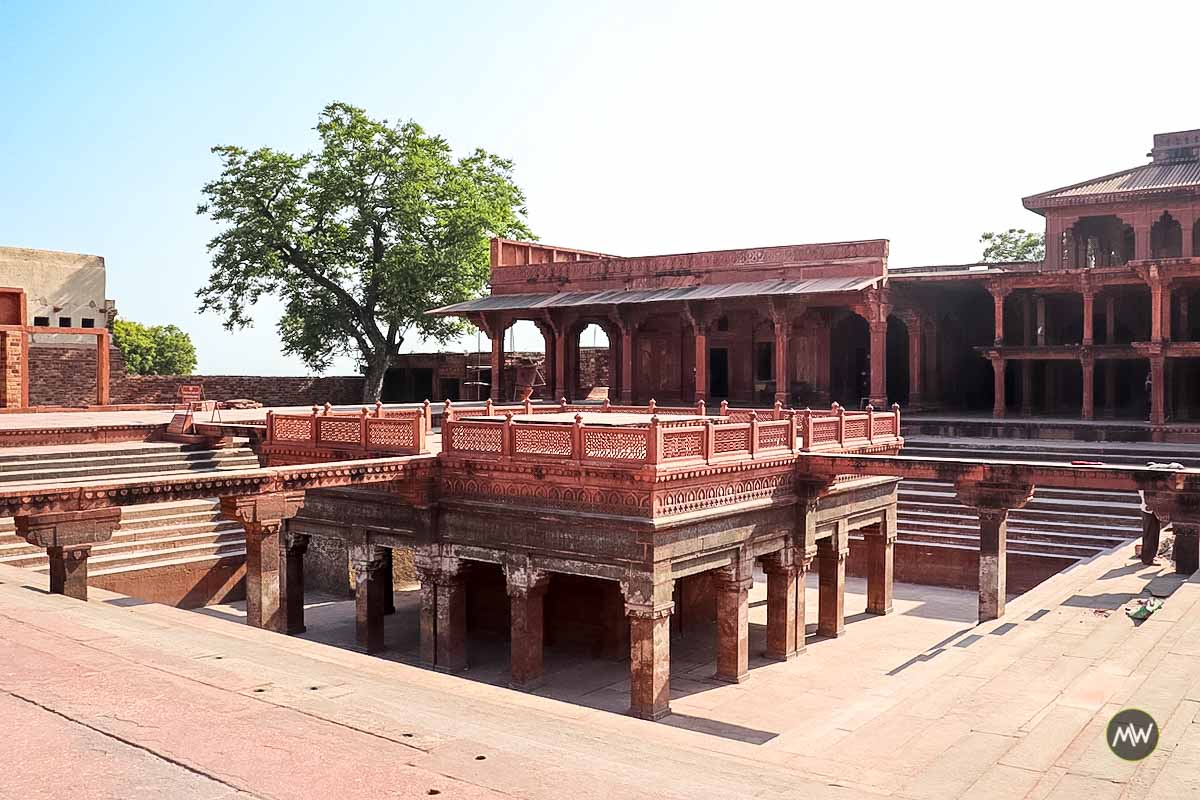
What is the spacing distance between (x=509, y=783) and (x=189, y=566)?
16.5 m

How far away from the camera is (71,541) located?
13.6 m

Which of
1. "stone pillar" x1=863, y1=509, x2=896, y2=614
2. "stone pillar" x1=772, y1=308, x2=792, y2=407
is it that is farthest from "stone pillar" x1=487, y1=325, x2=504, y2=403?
"stone pillar" x1=863, y1=509, x2=896, y2=614

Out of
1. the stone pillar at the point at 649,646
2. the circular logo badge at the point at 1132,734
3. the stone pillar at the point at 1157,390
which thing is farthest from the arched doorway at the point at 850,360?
the circular logo badge at the point at 1132,734

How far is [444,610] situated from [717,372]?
20.6 m

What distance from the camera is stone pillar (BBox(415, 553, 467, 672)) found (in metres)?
17.0

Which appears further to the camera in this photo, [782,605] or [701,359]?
[701,359]

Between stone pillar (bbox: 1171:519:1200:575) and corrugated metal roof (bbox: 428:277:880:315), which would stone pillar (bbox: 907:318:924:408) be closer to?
corrugated metal roof (bbox: 428:277:880:315)

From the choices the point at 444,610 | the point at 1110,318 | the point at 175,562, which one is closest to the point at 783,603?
the point at 444,610

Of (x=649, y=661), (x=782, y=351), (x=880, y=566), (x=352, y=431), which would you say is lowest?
(x=649, y=661)

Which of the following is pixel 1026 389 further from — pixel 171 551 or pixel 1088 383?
pixel 171 551

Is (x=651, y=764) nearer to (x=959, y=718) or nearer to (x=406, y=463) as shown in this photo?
(x=959, y=718)

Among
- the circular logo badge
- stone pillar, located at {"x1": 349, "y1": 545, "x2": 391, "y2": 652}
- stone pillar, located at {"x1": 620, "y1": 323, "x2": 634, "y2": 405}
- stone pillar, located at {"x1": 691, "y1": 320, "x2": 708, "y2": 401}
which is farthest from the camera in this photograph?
stone pillar, located at {"x1": 620, "y1": 323, "x2": 634, "y2": 405}

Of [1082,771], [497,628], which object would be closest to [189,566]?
[497,628]

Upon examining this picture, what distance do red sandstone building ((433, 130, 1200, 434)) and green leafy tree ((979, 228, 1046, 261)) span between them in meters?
20.0
